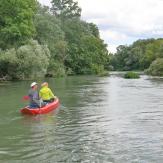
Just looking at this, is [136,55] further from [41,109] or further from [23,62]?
[41,109]

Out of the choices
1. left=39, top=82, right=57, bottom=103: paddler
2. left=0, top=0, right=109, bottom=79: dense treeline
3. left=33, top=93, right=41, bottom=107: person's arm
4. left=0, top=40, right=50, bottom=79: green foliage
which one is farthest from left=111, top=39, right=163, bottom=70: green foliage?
left=33, top=93, right=41, bottom=107: person's arm

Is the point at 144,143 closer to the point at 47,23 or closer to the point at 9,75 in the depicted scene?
the point at 9,75

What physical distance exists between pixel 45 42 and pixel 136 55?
72441mm

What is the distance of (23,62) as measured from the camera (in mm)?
52312

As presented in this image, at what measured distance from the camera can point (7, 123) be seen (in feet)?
62.1

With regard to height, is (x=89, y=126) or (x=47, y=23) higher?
(x=47, y=23)

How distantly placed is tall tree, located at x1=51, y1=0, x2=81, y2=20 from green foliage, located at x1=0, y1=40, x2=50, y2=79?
45.3 meters

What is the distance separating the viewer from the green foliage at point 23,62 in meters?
52.3

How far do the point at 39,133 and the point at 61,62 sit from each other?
62.7 metres

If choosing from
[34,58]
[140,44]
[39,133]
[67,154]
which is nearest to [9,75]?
[34,58]

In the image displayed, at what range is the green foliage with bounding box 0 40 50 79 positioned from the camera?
52281mm

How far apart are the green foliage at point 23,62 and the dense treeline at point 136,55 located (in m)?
63.1

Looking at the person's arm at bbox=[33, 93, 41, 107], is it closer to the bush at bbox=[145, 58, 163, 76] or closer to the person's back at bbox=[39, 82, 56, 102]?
the person's back at bbox=[39, 82, 56, 102]

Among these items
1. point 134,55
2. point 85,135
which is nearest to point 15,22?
point 85,135
